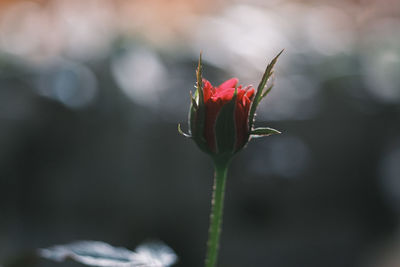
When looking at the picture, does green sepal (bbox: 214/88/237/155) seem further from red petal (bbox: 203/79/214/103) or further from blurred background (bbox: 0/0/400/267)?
blurred background (bbox: 0/0/400/267)

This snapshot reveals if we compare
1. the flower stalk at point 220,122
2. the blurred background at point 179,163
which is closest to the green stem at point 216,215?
the flower stalk at point 220,122

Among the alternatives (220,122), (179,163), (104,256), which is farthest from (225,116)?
(179,163)

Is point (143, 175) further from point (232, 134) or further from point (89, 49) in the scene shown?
point (232, 134)

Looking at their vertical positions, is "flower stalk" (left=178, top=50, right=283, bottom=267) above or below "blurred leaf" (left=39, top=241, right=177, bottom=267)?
above

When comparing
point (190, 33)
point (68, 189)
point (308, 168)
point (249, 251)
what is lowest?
point (249, 251)

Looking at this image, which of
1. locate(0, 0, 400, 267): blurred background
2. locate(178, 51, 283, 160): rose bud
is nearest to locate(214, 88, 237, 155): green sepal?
locate(178, 51, 283, 160): rose bud

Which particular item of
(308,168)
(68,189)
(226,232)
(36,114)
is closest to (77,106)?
(36,114)

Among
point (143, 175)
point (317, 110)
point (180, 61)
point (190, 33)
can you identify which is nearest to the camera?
point (143, 175)

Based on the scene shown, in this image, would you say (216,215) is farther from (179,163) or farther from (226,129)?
(179,163)
